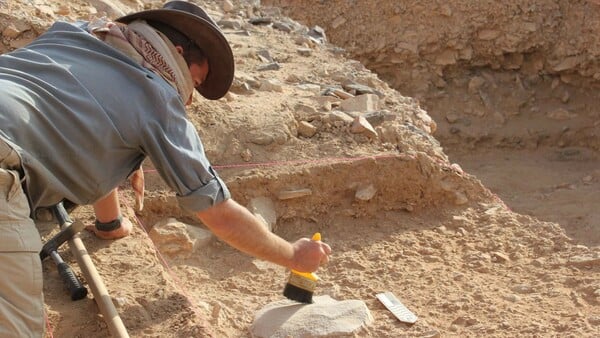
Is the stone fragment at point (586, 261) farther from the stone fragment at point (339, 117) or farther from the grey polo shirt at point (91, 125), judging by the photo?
the grey polo shirt at point (91, 125)

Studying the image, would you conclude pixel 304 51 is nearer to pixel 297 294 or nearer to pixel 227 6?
pixel 227 6

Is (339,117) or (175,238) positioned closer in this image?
(175,238)

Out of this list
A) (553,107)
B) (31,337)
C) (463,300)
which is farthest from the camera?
(553,107)

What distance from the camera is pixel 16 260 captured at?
252 cm

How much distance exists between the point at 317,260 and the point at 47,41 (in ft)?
4.05

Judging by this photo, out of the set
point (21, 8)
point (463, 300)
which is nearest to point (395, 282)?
point (463, 300)

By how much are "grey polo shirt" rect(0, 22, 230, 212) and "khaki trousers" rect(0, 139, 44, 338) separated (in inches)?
3.0

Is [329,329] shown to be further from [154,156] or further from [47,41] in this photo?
[47,41]

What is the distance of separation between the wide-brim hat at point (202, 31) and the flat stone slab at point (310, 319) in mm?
1026

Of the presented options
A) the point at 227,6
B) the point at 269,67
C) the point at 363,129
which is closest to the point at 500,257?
the point at 363,129

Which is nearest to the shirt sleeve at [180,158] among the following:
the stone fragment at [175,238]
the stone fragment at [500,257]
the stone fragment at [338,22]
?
the stone fragment at [175,238]

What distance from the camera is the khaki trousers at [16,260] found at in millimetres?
2494

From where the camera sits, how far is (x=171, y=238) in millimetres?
4195

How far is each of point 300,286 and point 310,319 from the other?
152 mm
